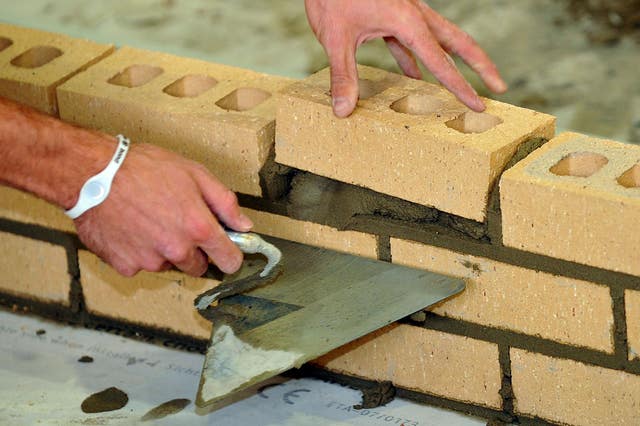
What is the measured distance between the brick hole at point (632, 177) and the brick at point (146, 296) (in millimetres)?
1023

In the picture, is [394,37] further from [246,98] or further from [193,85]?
[193,85]

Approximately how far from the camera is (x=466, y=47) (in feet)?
8.63

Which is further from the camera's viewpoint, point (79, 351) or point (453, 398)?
point (79, 351)

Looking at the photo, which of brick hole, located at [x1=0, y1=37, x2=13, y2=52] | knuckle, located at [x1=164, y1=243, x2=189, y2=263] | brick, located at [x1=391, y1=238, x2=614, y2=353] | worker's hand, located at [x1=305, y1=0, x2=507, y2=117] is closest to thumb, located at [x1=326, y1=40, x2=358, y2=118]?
worker's hand, located at [x1=305, y1=0, x2=507, y2=117]

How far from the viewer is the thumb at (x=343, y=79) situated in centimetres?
249

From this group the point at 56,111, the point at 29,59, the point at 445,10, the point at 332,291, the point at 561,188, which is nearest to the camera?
the point at 561,188

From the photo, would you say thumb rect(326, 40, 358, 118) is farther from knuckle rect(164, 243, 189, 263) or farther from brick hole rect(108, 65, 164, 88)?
brick hole rect(108, 65, 164, 88)

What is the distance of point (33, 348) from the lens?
2.99 metres

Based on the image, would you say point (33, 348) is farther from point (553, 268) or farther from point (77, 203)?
point (553, 268)

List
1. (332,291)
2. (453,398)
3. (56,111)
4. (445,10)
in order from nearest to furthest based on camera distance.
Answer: (332,291) < (453,398) < (56,111) < (445,10)

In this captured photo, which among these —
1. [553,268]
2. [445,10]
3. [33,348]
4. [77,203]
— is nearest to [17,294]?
[33,348]

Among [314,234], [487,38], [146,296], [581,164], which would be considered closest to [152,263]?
[314,234]

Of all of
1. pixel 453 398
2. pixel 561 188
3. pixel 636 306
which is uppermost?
pixel 561 188

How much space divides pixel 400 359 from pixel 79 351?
2.81ft
